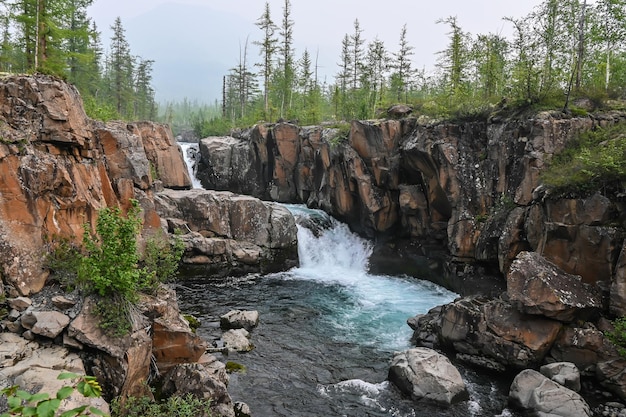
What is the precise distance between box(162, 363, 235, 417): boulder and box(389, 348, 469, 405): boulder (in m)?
5.04

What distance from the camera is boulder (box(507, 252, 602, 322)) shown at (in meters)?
12.6

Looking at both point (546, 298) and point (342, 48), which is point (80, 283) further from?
point (342, 48)

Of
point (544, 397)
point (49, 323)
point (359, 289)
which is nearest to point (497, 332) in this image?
point (544, 397)

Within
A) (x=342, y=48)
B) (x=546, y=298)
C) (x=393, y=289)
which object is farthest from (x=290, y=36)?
(x=546, y=298)

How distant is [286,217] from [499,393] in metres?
15.8

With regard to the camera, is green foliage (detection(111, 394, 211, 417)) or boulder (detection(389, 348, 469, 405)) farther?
boulder (detection(389, 348, 469, 405))

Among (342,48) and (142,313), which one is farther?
(342,48)

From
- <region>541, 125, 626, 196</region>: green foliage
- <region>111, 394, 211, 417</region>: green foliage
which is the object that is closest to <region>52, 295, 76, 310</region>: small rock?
<region>111, 394, 211, 417</region>: green foliage

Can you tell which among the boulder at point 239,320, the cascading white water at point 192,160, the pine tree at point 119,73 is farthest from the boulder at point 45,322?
the pine tree at point 119,73

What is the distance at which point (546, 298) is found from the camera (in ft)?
41.7

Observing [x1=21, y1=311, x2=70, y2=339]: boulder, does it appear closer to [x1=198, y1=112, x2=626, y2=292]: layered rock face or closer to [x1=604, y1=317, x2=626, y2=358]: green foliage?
[x1=604, y1=317, x2=626, y2=358]: green foliage

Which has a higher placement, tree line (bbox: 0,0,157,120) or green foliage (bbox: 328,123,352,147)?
tree line (bbox: 0,0,157,120)

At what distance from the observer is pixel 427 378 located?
458 inches

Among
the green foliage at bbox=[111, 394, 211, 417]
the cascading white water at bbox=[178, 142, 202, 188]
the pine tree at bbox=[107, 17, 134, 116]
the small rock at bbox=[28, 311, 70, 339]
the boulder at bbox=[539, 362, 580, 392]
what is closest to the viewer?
the green foliage at bbox=[111, 394, 211, 417]
